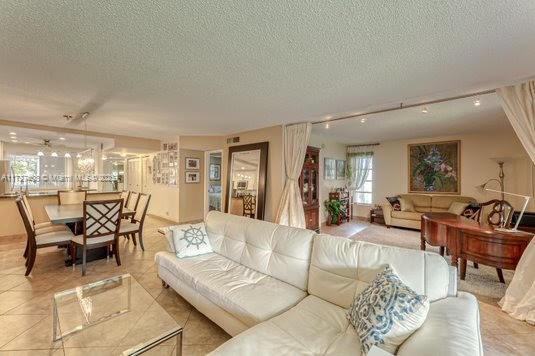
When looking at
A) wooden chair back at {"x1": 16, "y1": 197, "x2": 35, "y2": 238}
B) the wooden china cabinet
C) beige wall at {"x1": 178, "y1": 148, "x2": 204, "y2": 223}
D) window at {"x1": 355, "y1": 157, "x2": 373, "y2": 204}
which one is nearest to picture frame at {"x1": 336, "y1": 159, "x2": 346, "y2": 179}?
window at {"x1": 355, "y1": 157, "x2": 373, "y2": 204}

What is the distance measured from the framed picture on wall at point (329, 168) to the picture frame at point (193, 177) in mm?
3546

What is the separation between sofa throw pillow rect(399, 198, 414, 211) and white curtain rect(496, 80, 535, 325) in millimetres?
3757

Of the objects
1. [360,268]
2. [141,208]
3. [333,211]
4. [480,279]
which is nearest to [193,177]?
[141,208]

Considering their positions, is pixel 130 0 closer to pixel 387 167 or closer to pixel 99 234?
pixel 99 234

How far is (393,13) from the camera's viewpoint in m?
1.46

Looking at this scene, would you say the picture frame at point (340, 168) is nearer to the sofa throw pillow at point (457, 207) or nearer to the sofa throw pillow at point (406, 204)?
the sofa throw pillow at point (406, 204)

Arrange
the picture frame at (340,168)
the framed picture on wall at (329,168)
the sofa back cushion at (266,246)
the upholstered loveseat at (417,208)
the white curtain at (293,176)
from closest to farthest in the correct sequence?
the sofa back cushion at (266,246) < the white curtain at (293,176) < the upholstered loveseat at (417,208) < the framed picture on wall at (329,168) < the picture frame at (340,168)

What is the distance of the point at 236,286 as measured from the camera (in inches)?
75.1

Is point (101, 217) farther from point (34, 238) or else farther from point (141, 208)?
point (141, 208)

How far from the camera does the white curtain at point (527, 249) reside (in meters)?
2.16

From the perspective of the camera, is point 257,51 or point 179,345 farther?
point 257,51

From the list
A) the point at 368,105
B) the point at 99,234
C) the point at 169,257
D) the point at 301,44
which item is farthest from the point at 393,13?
the point at 99,234

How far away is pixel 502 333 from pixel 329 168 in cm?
488

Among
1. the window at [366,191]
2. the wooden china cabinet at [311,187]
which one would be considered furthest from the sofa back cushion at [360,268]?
the window at [366,191]
